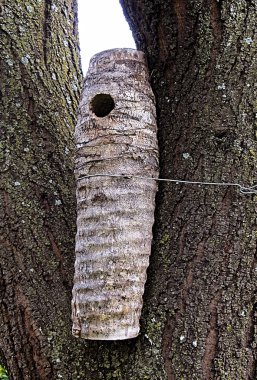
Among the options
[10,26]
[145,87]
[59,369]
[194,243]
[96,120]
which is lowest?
[59,369]

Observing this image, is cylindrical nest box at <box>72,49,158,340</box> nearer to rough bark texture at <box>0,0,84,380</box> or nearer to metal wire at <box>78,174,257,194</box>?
metal wire at <box>78,174,257,194</box>

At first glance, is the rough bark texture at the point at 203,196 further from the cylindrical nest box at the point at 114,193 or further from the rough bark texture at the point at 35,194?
the rough bark texture at the point at 35,194

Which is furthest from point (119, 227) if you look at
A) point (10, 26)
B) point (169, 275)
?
point (10, 26)

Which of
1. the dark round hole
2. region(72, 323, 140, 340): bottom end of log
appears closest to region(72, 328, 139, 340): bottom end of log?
region(72, 323, 140, 340): bottom end of log

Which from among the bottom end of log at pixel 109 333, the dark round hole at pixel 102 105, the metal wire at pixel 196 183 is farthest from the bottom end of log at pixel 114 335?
the dark round hole at pixel 102 105

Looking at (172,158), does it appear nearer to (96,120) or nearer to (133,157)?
(133,157)

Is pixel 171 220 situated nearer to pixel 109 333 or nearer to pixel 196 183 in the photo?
pixel 196 183

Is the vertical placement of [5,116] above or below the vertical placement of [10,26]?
below
